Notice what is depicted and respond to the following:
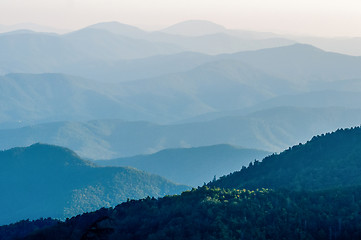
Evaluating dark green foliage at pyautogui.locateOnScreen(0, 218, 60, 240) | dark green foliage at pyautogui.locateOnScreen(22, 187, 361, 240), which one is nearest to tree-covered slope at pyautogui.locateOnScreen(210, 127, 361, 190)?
dark green foliage at pyautogui.locateOnScreen(22, 187, 361, 240)

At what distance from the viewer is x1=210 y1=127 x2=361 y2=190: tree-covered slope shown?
4496 inches

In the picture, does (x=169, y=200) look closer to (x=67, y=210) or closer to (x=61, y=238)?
(x=61, y=238)

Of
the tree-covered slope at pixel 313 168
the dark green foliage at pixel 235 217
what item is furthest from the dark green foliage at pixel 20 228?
the tree-covered slope at pixel 313 168

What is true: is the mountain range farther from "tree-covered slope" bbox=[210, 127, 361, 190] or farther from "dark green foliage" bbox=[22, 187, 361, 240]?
A: "tree-covered slope" bbox=[210, 127, 361, 190]

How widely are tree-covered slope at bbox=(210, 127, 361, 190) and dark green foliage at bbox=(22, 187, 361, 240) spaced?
14.8m

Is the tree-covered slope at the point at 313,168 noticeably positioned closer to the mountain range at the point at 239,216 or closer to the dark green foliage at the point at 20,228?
the mountain range at the point at 239,216

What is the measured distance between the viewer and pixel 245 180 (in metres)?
126

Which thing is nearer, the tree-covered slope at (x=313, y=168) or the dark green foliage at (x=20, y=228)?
the tree-covered slope at (x=313, y=168)

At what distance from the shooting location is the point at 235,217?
86562 millimetres

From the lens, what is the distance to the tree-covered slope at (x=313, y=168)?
114188 millimetres

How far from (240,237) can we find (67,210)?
11202cm

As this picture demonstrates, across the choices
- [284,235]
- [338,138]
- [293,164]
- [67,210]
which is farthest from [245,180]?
[67,210]

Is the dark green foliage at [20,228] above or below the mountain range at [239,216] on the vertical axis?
below

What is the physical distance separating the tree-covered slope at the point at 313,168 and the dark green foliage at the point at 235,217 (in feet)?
48.4
